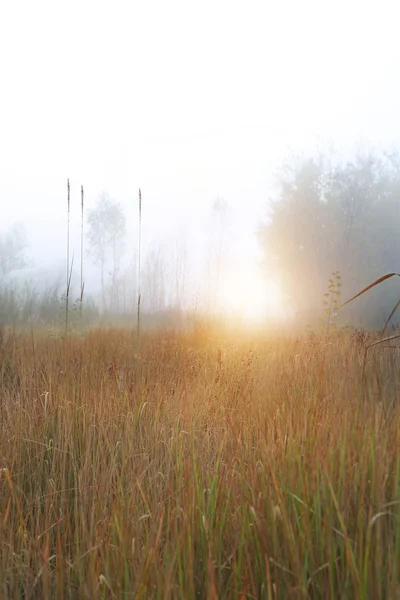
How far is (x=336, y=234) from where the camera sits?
69.0 ft

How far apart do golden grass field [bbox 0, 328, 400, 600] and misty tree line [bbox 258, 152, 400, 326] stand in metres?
17.6

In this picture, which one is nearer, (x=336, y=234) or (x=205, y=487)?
(x=205, y=487)

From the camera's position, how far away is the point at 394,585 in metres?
0.90

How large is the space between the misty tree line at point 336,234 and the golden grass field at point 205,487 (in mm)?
17587

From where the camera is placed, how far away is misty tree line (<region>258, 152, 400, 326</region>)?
2064 centimetres

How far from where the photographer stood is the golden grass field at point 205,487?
1.07 metres

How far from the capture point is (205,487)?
1688 millimetres

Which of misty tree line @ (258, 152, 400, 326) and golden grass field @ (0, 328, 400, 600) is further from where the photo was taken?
misty tree line @ (258, 152, 400, 326)

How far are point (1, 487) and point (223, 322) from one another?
6.23 m

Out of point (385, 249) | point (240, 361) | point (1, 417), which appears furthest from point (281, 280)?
point (1, 417)

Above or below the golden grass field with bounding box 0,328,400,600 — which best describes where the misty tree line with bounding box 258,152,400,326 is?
above

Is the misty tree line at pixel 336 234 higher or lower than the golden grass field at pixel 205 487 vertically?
higher

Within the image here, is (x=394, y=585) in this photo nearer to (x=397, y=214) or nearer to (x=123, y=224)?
(x=397, y=214)

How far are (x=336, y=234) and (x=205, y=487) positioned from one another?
823 inches
